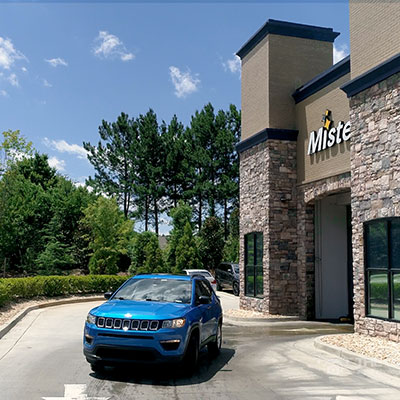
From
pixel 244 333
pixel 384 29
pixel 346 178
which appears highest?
pixel 384 29

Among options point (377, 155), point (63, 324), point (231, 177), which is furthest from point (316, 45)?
point (231, 177)

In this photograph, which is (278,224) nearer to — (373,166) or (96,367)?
(373,166)

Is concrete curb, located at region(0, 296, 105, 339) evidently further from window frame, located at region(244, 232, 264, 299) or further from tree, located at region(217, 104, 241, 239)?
tree, located at region(217, 104, 241, 239)

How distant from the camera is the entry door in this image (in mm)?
18391

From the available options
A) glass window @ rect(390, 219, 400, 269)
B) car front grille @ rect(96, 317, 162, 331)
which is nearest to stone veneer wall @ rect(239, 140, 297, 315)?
glass window @ rect(390, 219, 400, 269)

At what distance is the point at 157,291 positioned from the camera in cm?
949

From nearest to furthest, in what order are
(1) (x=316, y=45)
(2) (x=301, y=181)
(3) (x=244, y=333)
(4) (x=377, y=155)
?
(4) (x=377, y=155) → (3) (x=244, y=333) → (2) (x=301, y=181) → (1) (x=316, y=45)

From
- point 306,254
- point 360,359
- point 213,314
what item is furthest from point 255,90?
point 360,359

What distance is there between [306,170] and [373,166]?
5365mm

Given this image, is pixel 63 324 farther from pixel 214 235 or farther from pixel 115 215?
pixel 214 235

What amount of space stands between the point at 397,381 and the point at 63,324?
10.5 metres

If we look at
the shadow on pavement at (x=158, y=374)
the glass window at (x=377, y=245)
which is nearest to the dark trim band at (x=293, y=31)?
the glass window at (x=377, y=245)

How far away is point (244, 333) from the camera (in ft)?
47.6

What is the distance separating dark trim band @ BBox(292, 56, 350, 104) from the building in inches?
1.4
